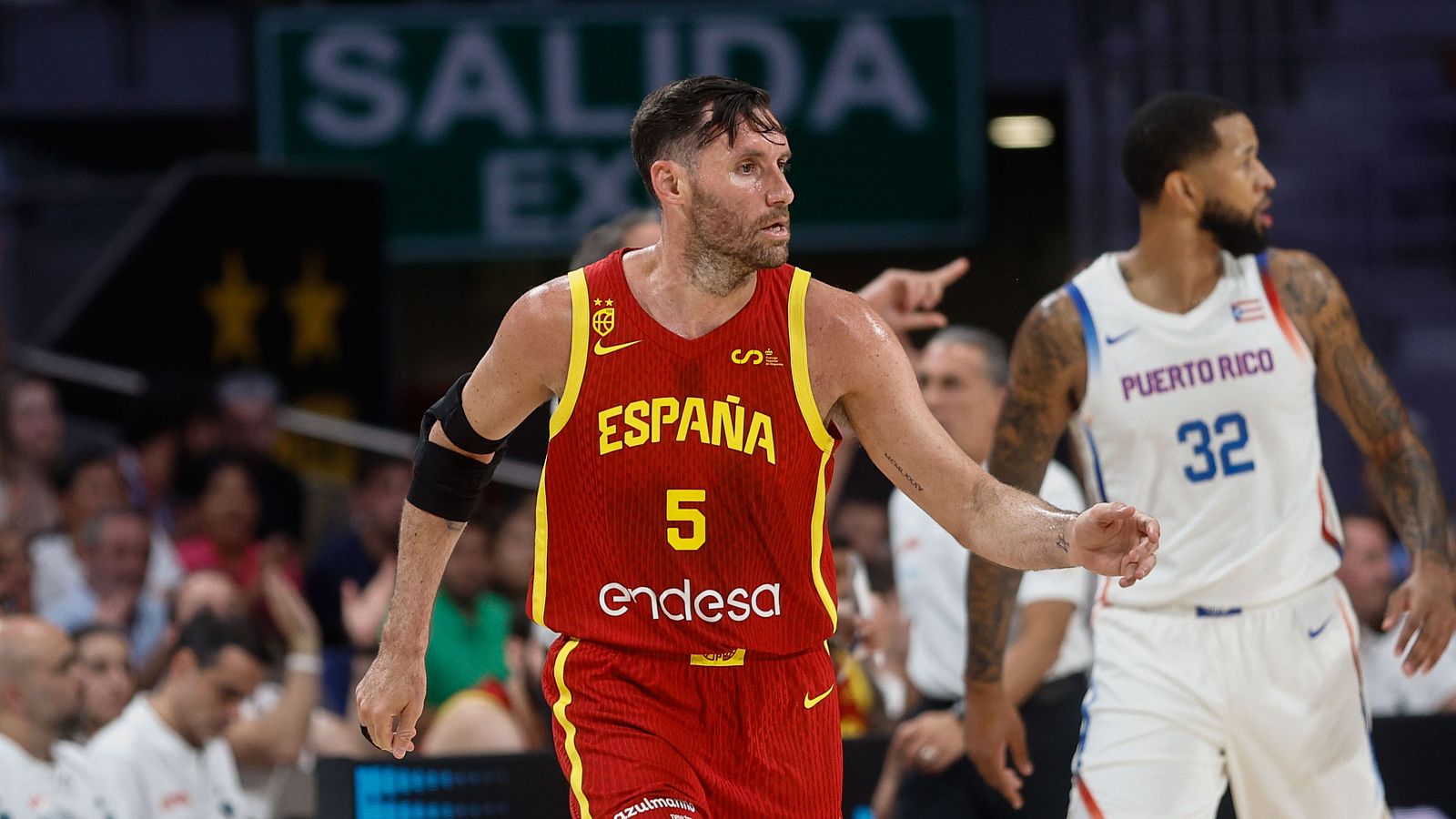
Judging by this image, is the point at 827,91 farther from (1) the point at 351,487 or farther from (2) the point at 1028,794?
(2) the point at 1028,794

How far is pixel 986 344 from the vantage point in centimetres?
644

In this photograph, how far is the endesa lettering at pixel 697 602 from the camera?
392cm

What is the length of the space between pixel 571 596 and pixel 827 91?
8362 mm

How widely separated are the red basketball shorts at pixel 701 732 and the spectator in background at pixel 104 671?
13.6 ft

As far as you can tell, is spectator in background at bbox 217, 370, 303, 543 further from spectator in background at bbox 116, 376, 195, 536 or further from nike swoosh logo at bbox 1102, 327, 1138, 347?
nike swoosh logo at bbox 1102, 327, 1138, 347

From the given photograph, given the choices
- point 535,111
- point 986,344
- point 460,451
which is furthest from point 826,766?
point 535,111

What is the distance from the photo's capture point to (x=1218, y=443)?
16.0 ft

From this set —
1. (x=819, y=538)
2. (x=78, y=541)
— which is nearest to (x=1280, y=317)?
(x=819, y=538)

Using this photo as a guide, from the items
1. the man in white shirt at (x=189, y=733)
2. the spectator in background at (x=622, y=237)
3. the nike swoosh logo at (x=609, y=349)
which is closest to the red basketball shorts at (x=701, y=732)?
the nike swoosh logo at (x=609, y=349)

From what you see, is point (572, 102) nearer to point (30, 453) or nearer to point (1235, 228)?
point (30, 453)

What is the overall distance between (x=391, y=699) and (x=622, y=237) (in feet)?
7.16

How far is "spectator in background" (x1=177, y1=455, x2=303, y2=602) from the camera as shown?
32.1ft

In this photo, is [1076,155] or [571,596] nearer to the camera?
[571,596]

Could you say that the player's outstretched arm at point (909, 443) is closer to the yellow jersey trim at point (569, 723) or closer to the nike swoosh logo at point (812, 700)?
the nike swoosh logo at point (812, 700)
